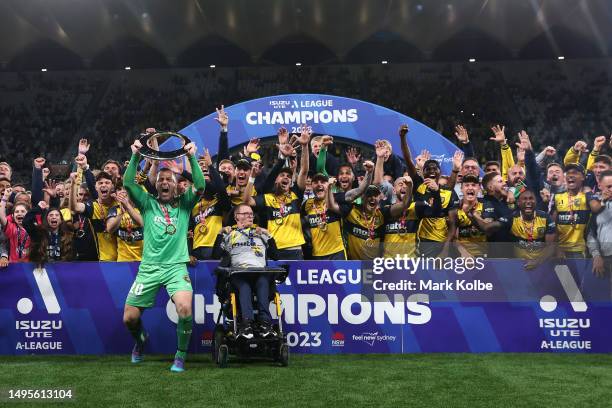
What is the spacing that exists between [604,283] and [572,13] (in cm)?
2309

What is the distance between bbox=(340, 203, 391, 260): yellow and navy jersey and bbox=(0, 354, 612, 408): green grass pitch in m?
1.40

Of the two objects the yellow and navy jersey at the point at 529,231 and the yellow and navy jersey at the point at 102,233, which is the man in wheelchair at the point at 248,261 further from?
the yellow and navy jersey at the point at 529,231

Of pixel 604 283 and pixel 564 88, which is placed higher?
pixel 564 88

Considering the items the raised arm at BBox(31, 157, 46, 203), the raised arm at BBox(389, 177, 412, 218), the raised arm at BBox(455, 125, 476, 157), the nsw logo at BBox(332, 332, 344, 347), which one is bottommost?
the nsw logo at BBox(332, 332, 344, 347)

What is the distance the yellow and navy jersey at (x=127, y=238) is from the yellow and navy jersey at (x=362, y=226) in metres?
2.41

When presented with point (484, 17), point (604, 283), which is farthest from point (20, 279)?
point (484, 17)

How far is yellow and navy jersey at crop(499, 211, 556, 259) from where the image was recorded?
908cm

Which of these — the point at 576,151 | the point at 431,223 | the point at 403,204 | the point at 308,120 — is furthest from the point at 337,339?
the point at 576,151

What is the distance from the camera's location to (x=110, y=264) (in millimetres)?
9023

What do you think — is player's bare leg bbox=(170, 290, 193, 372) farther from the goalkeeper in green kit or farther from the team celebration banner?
the team celebration banner

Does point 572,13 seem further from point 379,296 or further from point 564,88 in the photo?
point 379,296

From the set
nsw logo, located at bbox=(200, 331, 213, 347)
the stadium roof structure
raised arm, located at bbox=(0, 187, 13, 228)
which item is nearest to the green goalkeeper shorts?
nsw logo, located at bbox=(200, 331, 213, 347)

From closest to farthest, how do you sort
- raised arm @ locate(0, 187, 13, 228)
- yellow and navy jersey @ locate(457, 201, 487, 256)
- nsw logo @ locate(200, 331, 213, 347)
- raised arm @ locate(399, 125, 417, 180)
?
nsw logo @ locate(200, 331, 213, 347) < yellow and navy jersey @ locate(457, 201, 487, 256) < raised arm @ locate(399, 125, 417, 180) < raised arm @ locate(0, 187, 13, 228)

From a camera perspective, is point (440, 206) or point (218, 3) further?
point (218, 3)
